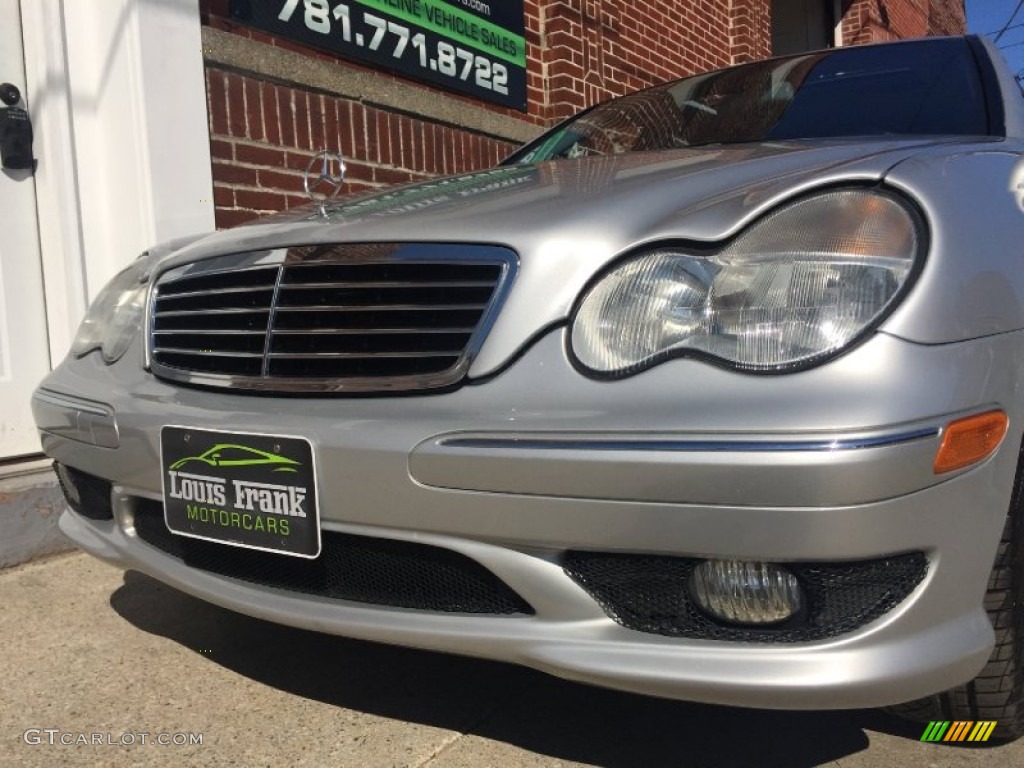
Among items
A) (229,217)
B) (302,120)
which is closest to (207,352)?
(229,217)

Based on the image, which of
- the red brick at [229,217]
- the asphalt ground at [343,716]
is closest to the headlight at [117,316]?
the asphalt ground at [343,716]

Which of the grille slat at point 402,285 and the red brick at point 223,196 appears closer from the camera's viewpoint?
the grille slat at point 402,285

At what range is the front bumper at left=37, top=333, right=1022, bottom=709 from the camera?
1.22 meters

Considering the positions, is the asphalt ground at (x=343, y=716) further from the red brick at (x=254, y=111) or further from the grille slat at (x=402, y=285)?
the red brick at (x=254, y=111)

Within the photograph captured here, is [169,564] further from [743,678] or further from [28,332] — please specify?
[28,332]

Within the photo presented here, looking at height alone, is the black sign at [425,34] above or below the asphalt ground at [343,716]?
above

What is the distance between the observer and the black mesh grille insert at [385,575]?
4.89 feet

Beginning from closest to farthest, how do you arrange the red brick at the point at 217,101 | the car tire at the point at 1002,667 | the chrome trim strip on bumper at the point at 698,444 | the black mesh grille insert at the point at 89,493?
the chrome trim strip on bumper at the point at 698,444
the car tire at the point at 1002,667
the black mesh grille insert at the point at 89,493
the red brick at the point at 217,101

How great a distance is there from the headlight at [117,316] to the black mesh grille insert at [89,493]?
275 millimetres

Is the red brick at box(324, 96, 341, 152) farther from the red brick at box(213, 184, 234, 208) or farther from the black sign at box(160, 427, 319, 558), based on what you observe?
the black sign at box(160, 427, 319, 558)

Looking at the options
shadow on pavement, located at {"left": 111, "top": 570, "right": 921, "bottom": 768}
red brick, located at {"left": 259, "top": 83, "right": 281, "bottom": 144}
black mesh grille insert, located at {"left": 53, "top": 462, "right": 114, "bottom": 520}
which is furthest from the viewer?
red brick, located at {"left": 259, "top": 83, "right": 281, "bottom": 144}

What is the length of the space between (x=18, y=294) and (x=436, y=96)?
2317mm

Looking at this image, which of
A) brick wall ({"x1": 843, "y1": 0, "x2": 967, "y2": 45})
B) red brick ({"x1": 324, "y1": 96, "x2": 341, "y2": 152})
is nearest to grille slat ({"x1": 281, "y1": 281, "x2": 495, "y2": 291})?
red brick ({"x1": 324, "y1": 96, "x2": 341, "y2": 152})

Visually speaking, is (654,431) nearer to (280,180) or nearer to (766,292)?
(766,292)
